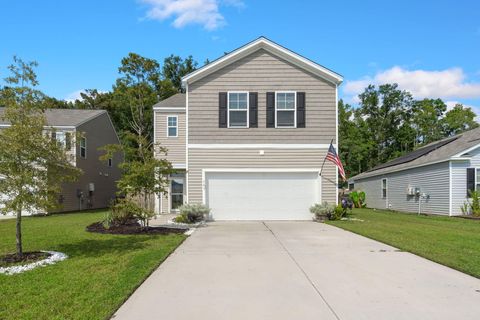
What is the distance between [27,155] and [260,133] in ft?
33.8

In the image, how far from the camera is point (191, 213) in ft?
51.0

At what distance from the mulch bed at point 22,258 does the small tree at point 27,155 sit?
5.5 inches

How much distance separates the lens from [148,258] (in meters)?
7.89

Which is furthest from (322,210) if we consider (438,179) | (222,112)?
(438,179)

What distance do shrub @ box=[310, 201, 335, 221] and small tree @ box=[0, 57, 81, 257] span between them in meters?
10.4

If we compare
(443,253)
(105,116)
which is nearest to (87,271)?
(443,253)

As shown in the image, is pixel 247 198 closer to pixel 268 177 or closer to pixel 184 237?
pixel 268 177

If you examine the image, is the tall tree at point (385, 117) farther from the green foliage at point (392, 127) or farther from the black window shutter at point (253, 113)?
the black window shutter at point (253, 113)

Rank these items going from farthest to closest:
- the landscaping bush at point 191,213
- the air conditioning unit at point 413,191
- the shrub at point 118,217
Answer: the air conditioning unit at point 413,191 < the landscaping bush at point 191,213 < the shrub at point 118,217

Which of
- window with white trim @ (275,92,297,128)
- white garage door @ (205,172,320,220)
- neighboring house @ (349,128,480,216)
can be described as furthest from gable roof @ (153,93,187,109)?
neighboring house @ (349,128,480,216)

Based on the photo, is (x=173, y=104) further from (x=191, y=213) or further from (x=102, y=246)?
(x=102, y=246)

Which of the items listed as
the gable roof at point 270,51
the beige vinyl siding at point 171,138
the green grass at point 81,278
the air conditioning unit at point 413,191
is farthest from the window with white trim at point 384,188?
the green grass at point 81,278

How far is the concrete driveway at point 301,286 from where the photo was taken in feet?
15.7

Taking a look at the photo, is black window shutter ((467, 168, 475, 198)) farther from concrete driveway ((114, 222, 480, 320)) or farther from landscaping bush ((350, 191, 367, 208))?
landscaping bush ((350, 191, 367, 208))
